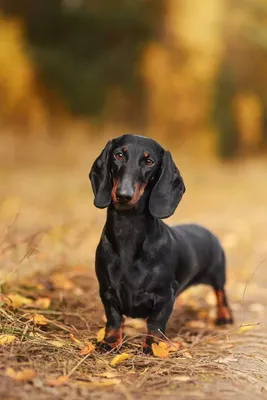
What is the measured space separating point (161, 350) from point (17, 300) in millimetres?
1030

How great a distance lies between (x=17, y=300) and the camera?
4082 millimetres

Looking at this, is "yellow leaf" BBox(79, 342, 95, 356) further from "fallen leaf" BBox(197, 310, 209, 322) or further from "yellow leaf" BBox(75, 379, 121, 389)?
"fallen leaf" BBox(197, 310, 209, 322)

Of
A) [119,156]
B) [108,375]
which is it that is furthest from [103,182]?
[108,375]

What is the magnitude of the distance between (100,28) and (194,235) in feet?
29.3

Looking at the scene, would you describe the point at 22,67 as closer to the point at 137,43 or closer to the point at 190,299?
the point at 137,43

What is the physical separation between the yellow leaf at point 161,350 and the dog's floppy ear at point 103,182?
0.78 m

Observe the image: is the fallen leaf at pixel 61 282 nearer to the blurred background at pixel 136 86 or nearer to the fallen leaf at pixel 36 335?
the fallen leaf at pixel 36 335

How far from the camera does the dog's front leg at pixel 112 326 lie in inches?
142

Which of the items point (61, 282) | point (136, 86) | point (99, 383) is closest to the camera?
point (99, 383)

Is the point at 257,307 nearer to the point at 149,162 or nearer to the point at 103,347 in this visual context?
the point at 103,347

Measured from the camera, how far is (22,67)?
458 inches

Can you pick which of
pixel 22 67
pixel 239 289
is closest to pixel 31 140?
pixel 22 67

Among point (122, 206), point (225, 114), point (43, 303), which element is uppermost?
point (225, 114)

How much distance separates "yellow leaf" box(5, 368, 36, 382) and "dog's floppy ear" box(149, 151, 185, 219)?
1.03 m
